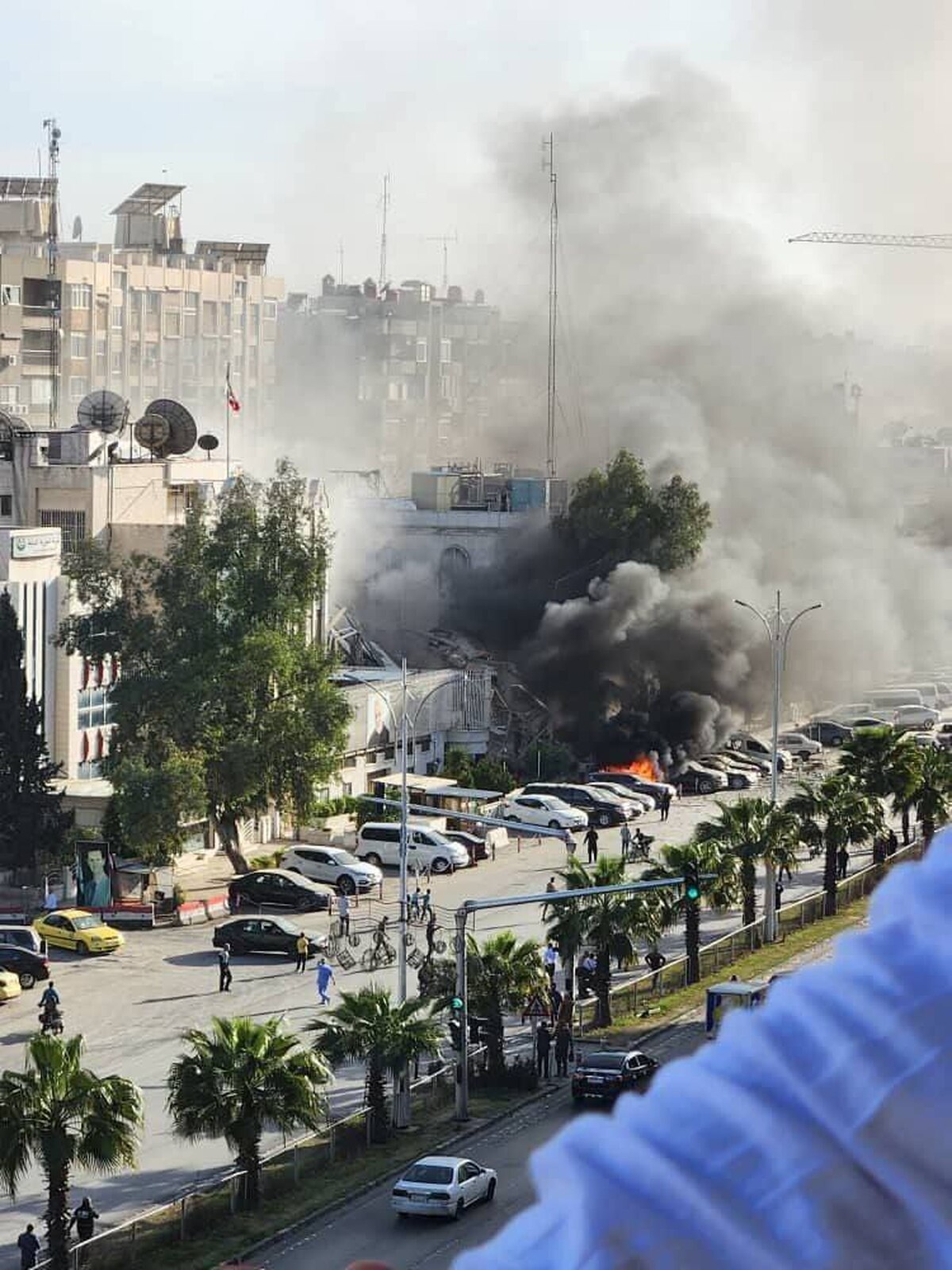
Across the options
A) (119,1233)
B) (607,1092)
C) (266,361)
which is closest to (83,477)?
(607,1092)

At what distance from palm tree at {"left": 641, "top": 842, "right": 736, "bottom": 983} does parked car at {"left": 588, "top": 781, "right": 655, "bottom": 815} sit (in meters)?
14.8

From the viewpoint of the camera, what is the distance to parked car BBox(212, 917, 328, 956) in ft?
114

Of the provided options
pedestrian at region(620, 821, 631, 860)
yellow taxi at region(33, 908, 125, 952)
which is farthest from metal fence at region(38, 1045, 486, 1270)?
pedestrian at region(620, 821, 631, 860)

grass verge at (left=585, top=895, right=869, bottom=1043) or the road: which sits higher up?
the road

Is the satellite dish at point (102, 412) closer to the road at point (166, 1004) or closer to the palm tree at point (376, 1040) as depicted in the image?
the road at point (166, 1004)

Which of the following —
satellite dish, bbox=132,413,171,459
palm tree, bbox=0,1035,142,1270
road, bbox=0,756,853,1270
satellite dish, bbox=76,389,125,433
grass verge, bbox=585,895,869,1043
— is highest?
satellite dish, bbox=76,389,125,433

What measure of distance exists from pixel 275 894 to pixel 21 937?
23.5 ft

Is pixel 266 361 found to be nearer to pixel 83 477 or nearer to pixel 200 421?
pixel 200 421

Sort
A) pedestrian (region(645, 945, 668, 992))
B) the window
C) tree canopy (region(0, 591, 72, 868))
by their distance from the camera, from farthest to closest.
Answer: the window → tree canopy (region(0, 591, 72, 868)) → pedestrian (region(645, 945, 668, 992))

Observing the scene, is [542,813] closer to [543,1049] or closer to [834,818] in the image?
[834,818]

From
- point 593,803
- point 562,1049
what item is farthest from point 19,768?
point 593,803

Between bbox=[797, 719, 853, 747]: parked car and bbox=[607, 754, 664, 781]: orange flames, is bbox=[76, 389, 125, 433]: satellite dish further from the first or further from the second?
bbox=[797, 719, 853, 747]: parked car

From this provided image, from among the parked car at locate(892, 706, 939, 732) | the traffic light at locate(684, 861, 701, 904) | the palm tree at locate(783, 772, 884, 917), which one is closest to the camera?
the traffic light at locate(684, 861, 701, 904)

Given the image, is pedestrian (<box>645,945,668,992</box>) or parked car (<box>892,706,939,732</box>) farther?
parked car (<box>892,706,939,732</box>)
